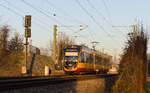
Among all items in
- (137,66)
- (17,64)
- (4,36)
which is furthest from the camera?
(4,36)

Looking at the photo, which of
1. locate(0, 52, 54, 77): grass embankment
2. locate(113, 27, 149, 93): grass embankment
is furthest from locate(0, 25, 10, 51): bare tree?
locate(113, 27, 149, 93): grass embankment

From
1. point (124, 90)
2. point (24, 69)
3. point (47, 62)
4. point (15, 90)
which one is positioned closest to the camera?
point (15, 90)

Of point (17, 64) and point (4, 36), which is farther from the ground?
point (4, 36)

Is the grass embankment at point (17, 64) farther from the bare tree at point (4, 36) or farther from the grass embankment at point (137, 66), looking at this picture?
the grass embankment at point (137, 66)

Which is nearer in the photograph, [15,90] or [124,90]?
[15,90]

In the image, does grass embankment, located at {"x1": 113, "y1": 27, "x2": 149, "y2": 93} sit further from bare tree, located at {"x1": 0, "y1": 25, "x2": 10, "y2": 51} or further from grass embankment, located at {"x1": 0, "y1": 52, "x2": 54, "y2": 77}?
bare tree, located at {"x1": 0, "y1": 25, "x2": 10, "y2": 51}

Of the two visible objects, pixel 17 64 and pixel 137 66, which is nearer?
pixel 137 66

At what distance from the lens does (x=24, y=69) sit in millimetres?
29297

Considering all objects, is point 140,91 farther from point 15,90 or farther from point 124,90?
point 15,90

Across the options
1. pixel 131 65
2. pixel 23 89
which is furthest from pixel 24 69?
pixel 23 89

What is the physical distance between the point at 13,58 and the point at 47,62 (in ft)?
26.9

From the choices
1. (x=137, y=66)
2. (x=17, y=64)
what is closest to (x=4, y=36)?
(x=17, y=64)

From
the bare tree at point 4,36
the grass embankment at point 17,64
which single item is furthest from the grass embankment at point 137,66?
the bare tree at point 4,36

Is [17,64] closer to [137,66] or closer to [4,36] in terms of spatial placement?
[4,36]
